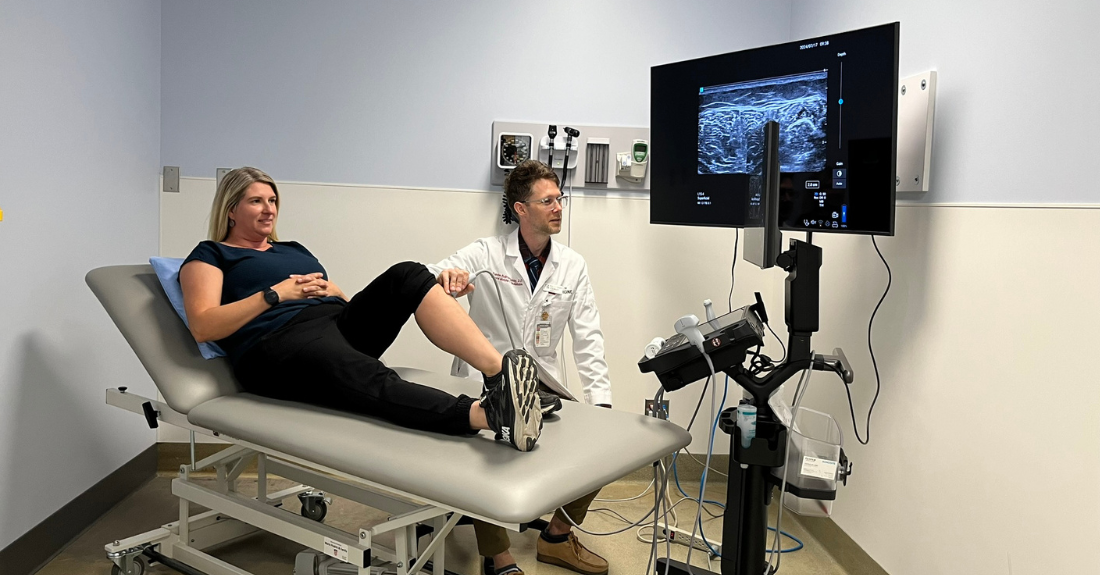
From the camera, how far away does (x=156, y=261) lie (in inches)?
78.5

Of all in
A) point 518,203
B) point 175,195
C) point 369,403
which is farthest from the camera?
point 175,195

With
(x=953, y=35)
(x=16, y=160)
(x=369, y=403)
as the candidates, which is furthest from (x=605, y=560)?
(x=16, y=160)

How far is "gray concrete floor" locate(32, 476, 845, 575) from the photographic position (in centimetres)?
212

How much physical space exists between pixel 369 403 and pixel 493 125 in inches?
58.9

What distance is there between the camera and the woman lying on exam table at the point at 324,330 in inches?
59.1

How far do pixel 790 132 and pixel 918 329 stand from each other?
612mm

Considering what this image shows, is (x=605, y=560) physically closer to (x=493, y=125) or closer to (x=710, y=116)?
(x=710, y=116)

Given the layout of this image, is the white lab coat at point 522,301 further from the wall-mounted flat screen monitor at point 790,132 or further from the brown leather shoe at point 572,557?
the brown leather shoe at point 572,557

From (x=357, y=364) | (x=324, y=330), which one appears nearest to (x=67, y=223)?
(x=324, y=330)

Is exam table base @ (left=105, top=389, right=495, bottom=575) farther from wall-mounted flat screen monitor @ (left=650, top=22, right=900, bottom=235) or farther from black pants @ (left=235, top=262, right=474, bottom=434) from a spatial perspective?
wall-mounted flat screen monitor @ (left=650, top=22, right=900, bottom=235)

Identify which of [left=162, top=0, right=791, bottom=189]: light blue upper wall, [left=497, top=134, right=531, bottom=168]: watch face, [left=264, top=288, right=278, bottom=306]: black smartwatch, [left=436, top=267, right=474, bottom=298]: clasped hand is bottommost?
[left=264, top=288, right=278, bottom=306]: black smartwatch

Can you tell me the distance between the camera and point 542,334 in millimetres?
2408

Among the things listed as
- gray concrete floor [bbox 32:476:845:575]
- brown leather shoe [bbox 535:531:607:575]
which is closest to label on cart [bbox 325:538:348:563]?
gray concrete floor [bbox 32:476:845:575]

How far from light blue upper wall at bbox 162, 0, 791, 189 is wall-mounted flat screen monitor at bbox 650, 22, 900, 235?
565 millimetres
